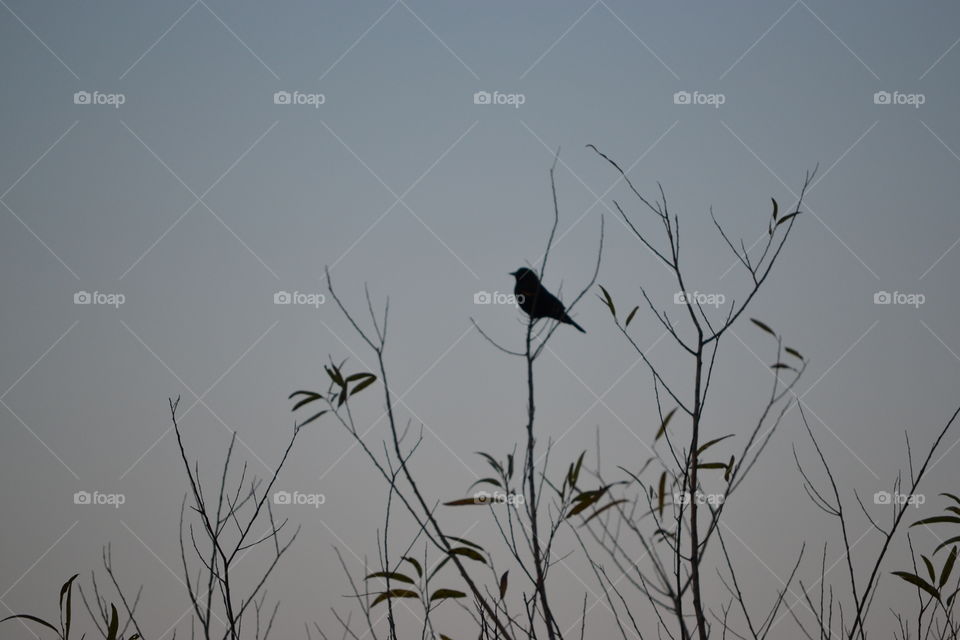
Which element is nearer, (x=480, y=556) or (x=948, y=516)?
(x=480, y=556)

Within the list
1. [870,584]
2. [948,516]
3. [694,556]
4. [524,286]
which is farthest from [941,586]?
[524,286]

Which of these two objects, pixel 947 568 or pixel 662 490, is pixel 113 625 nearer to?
pixel 662 490

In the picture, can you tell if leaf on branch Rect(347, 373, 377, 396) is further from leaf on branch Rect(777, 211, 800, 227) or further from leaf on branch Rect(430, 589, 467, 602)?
leaf on branch Rect(777, 211, 800, 227)

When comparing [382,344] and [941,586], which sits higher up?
[382,344]

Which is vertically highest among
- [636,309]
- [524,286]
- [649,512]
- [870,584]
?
[524,286]

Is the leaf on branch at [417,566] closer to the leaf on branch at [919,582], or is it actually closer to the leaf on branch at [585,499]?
the leaf on branch at [585,499]

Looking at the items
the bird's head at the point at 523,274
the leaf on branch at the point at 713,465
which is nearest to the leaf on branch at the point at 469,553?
the leaf on branch at the point at 713,465

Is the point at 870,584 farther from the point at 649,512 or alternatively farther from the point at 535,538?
the point at 535,538

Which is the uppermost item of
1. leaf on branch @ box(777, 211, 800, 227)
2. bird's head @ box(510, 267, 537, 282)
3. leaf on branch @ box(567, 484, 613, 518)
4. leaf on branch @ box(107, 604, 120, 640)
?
bird's head @ box(510, 267, 537, 282)

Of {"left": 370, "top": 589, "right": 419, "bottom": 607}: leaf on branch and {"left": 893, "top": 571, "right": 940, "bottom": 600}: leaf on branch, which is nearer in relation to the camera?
{"left": 370, "top": 589, "right": 419, "bottom": 607}: leaf on branch

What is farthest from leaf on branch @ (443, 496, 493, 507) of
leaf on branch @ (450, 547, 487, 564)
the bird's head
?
the bird's head

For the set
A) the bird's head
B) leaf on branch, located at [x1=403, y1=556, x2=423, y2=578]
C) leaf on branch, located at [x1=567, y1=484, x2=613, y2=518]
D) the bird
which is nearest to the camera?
leaf on branch, located at [x1=567, y1=484, x2=613, y2=518]

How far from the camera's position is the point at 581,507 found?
53.9 inches

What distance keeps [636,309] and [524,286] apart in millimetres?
1283
